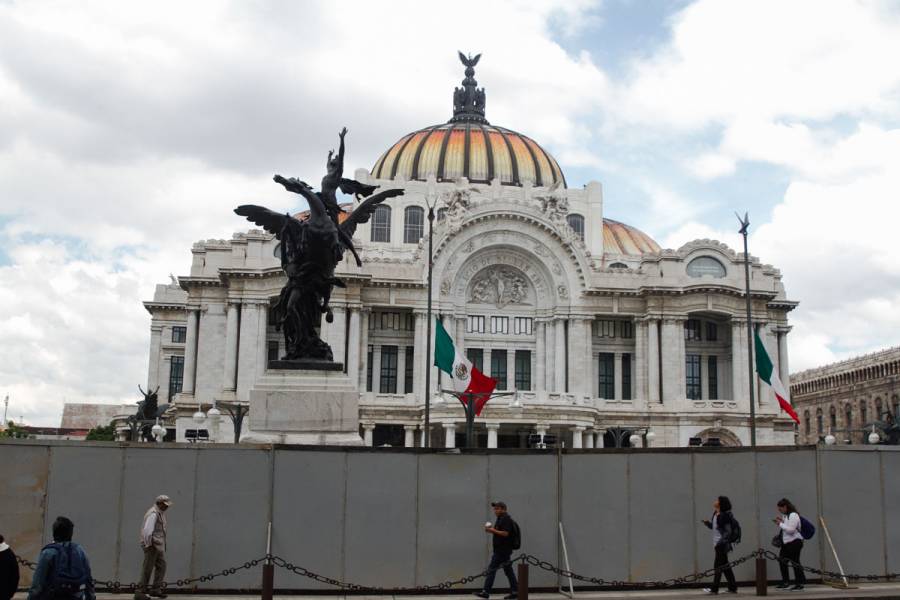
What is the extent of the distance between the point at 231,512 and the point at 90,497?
2620 mm

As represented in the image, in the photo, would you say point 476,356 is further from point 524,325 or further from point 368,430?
point 368,430

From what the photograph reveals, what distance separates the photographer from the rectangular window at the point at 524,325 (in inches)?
2798

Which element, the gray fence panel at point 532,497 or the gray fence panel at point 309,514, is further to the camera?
the gray fence panel at point 532,497

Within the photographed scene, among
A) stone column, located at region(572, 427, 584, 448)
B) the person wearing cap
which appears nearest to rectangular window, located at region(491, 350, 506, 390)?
stone column, located at region(572, 427, 584, 448)

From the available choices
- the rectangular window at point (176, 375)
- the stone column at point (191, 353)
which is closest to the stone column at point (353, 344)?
the stone column at point (191, 353)

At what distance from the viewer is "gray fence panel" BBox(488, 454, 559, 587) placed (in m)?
19.3

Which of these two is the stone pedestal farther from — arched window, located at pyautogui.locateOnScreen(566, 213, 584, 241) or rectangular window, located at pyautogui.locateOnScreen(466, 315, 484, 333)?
arched window, located at pyautogui.locateOnScreen(566, 213, 584, 241)

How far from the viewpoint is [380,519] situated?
19000 mm

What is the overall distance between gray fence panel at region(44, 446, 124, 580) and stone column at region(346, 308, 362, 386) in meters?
46.3

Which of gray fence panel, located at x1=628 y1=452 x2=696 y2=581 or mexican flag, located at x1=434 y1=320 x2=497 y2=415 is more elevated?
mexican flag, located at x1=434 y1=320 x2=497 y2=415

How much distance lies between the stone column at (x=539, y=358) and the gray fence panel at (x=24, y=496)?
2062 inches

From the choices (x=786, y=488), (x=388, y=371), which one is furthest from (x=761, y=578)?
(x=388, y=371)

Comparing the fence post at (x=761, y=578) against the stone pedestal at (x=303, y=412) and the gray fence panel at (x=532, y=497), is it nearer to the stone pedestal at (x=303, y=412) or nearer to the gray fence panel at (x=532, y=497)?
the gray fence panel at (x=532, y=497)

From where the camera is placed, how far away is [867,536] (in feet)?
68.7
